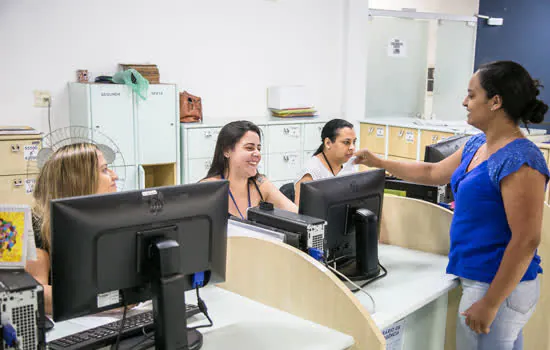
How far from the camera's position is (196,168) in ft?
15.4

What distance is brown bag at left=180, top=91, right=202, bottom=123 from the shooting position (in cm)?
472

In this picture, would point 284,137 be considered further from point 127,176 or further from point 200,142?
point 127,176

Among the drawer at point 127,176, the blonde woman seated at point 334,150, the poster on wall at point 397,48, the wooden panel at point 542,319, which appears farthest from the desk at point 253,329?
the poster on wall at point 397,48

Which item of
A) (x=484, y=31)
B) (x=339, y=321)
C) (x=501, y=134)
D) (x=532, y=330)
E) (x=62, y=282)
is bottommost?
(x=532, y=330)

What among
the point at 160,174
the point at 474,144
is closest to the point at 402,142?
the point at 160,174

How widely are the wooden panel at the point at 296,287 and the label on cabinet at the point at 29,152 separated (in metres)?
2.30

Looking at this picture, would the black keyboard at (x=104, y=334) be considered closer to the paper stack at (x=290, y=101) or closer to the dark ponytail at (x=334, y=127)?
the dark ponytail at (x=334, y=127)

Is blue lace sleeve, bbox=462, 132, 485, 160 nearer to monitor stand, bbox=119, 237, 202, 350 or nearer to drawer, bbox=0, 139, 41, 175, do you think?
monitor stand, bbox=119, 237, 202, 350

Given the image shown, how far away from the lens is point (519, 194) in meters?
1.70

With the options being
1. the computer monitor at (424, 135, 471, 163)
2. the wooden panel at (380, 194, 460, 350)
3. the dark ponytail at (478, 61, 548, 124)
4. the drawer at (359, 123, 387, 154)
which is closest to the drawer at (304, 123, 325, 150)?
the drawer at (359, 123, 387, 154)

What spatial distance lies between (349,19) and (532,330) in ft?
13.6

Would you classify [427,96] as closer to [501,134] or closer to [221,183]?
[501,134]

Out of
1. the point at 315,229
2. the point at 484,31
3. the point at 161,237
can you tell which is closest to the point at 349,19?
the point at 484,31

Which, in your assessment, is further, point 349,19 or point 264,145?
point 349,19
